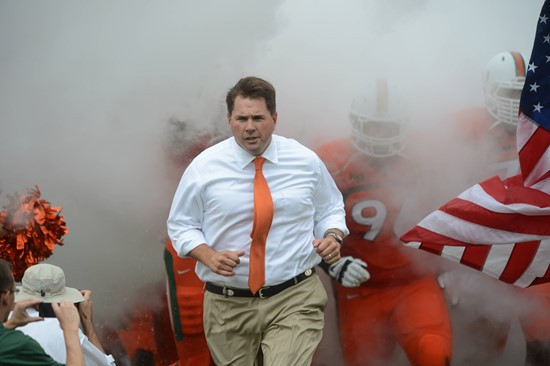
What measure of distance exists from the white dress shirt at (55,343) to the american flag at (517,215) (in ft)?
6.25

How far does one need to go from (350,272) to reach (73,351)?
2262 millimetres

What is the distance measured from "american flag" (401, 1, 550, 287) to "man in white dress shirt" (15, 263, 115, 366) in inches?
74.4

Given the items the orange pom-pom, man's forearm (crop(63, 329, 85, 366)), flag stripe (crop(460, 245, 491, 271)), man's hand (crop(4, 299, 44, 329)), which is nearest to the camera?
man's forearm (crop(63, 329, 85, 366))

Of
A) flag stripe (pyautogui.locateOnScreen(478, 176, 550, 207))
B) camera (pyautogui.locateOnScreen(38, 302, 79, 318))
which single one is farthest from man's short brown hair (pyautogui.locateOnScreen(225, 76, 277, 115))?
flag stripe (pyautogui.locateOnScreen(478, 176, 550, 207))

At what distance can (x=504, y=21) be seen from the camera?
543 centimetres

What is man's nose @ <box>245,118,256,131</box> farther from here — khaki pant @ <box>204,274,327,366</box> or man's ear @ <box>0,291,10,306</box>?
man's ear @ <box>0,291,10,306</box>

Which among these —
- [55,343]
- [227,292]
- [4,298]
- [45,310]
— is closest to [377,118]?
[227,292]

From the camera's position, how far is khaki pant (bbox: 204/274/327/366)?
163 inches

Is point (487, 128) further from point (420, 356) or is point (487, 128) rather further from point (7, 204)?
point (7, 204)

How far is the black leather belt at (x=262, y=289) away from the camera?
4.25 m

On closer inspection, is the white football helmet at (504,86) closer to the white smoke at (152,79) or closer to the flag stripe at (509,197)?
the white smoke at (152,79)

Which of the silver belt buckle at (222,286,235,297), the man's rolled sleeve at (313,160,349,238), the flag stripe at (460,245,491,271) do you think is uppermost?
the man's rolled sleeve at (313,160,349,238)

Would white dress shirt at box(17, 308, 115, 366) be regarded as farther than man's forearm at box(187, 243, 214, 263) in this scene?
No

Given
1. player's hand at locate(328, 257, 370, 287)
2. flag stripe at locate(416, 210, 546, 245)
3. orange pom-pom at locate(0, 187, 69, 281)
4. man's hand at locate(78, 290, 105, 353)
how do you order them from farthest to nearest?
1. player's hand at locate(328, 257, 370, 287)
2. flag stripe at locate(416, 210, 546, 245)
3. orange pom-pom at locate(0, 187, 69, 281)
4. man's hand at locate(78, 290, 105, 353)
